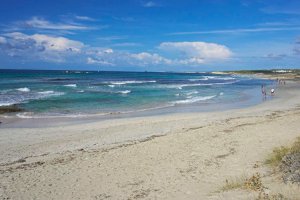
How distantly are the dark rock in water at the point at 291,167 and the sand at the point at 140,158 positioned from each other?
0.26 m

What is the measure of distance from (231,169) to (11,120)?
1655cm

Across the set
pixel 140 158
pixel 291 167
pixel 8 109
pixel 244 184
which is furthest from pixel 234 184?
pixel 8 109

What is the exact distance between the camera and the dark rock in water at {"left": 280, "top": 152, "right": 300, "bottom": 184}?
9.16 metres

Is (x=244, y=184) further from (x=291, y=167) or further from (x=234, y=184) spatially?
(x=291, y=167)

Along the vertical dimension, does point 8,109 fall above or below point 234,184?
below

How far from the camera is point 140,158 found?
523 inches

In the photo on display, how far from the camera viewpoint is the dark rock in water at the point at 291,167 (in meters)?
9.16

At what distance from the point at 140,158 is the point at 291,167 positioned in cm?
525

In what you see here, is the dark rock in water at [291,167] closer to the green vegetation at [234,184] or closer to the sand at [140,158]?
the sand at [140,158]

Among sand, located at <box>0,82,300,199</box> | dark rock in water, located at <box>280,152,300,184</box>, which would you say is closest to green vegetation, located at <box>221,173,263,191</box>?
sand, located at <box>0,82,300,199</box>

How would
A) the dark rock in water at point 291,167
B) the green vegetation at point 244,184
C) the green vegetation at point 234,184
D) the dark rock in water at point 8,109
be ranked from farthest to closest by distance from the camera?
the dark rock in water at point 8,109 < the green vegetation at point 234,184 < the dark rock in water at point 291,167 < the green vegetation at point 244,184

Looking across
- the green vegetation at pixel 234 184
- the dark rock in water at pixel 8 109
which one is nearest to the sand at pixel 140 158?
the green vegetation at pixel 234 184

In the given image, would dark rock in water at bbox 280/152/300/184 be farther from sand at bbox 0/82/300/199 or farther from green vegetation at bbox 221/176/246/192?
green vegetation at bbox 221/176/246/192

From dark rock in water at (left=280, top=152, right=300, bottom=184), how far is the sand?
26cm
